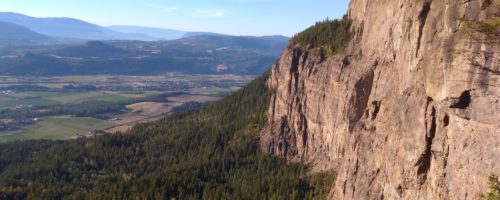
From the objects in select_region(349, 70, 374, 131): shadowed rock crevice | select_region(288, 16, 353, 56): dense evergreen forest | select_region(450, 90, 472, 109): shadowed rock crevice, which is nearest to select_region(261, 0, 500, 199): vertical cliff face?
select_region(450, 90, 472, 109): shadowed rock crevice

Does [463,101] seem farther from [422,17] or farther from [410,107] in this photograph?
[422,17]

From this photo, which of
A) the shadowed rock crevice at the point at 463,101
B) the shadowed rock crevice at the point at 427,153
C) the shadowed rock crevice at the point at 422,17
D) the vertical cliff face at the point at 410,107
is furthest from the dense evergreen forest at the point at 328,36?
the shadowed rock crevice at the point at 463,101

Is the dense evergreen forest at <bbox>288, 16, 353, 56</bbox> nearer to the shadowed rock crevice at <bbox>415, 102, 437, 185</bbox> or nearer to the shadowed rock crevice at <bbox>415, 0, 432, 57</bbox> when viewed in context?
the shadowed rock crevice at <bbox>415, 0, 432, 57</bbox>

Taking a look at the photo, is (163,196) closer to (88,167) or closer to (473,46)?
(88,167)

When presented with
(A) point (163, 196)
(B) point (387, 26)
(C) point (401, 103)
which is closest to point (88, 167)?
(A) point (163, 196)

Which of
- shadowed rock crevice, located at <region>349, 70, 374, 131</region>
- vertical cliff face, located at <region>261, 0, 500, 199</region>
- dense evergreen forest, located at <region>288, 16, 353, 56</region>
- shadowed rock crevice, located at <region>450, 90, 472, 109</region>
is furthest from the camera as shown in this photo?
dense evergreen forest, located at <region>288, 16, 353, 56</region>

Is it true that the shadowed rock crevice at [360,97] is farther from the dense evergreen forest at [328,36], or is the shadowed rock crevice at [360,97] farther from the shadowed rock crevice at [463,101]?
the shadowed rock crevice at [463,101]
